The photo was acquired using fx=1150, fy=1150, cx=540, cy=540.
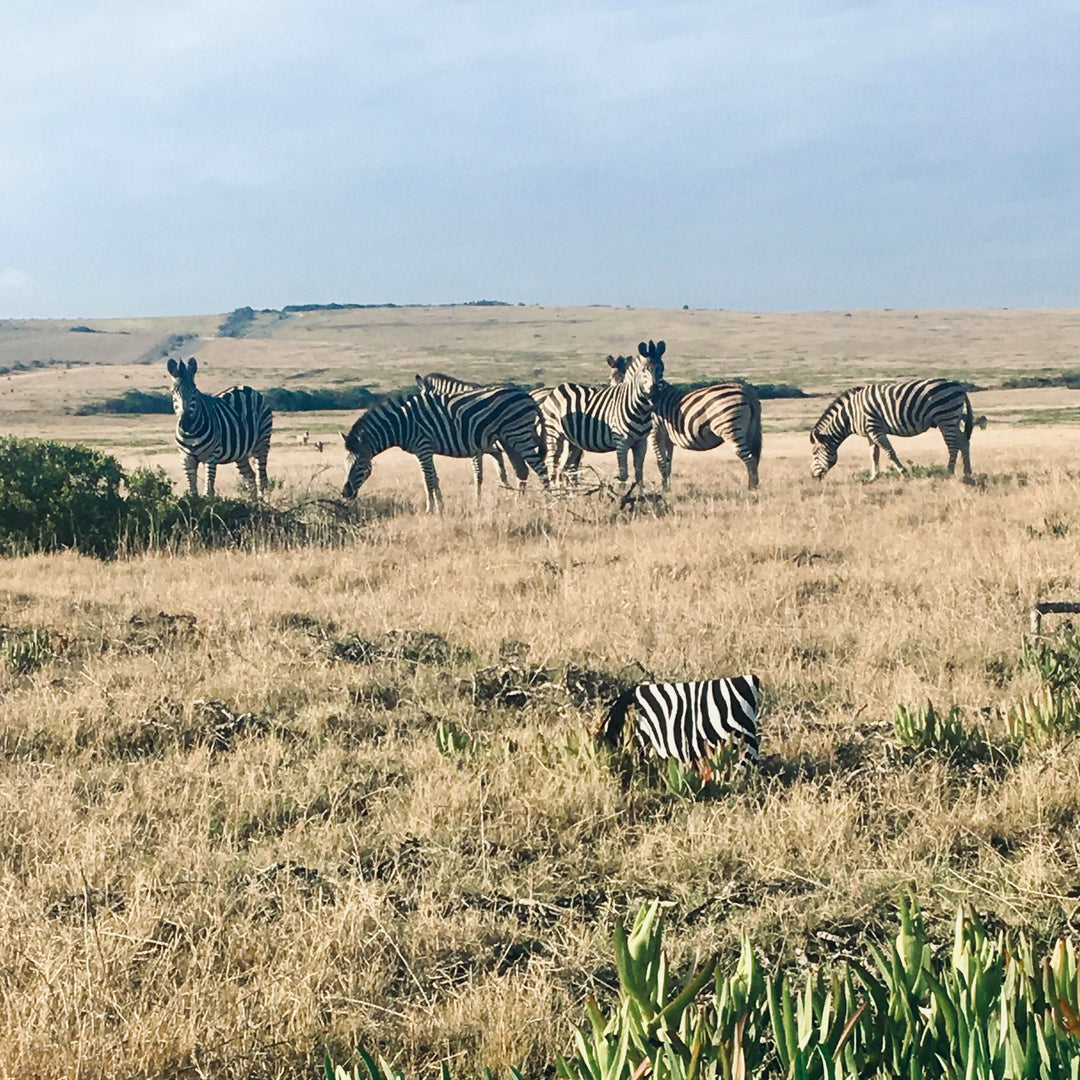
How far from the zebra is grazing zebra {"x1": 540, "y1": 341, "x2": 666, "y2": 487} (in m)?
0.96

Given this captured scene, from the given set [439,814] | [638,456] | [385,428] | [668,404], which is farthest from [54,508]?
[668,404]

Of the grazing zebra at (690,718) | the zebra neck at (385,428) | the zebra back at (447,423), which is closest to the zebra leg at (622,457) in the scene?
the zebra back at (447,423)

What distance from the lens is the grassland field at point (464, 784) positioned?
3.16 meters

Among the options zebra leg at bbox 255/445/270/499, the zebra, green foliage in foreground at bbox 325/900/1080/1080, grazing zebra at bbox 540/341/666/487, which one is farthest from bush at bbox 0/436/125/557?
green foliage in foreground at bbox 325/900/1080/1080

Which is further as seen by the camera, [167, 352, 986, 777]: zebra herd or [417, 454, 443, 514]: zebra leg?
[167, 352, 986, 777]: zebra herd

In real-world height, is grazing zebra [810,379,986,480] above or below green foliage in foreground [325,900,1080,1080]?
above

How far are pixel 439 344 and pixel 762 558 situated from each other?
11124 cm

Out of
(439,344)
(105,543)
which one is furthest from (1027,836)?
(439,344)

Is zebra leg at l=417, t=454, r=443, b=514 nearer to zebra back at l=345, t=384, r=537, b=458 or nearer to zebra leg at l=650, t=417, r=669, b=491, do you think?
zebra back at l=345, t=384, r=537, b=458

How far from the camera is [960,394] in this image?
17.9 meters

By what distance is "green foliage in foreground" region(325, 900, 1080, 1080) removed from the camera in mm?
2100

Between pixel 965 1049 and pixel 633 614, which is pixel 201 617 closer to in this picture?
pixel 633 614

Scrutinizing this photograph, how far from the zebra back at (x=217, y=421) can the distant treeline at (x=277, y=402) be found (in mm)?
35176

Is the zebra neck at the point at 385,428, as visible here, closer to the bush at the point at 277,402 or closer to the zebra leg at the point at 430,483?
the zebra leg at the point at 430,483
